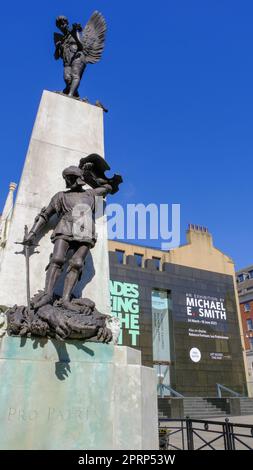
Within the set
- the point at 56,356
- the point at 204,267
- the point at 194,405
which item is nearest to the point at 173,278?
the point at 204,267

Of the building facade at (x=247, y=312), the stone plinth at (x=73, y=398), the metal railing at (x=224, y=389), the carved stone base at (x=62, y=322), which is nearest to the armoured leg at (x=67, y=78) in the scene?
the carved stone base at (x=62, y=322)

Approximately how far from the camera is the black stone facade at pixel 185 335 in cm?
3612

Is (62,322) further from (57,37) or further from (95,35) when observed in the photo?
(95,35)

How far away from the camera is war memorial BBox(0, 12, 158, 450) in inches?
167

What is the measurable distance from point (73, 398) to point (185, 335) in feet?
116

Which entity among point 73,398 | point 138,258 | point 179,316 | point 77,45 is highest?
point 138,258

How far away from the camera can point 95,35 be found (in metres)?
8.02

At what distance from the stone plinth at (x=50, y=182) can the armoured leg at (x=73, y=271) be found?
0.43 meters

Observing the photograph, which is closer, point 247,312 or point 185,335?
point 185,335

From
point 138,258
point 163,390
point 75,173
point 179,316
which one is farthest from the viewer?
point 138,258

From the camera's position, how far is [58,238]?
16.9ft

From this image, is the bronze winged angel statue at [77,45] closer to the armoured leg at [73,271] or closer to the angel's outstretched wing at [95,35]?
the angel's outstretched wing at [95,35]

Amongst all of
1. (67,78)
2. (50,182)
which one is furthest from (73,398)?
(67,78)
